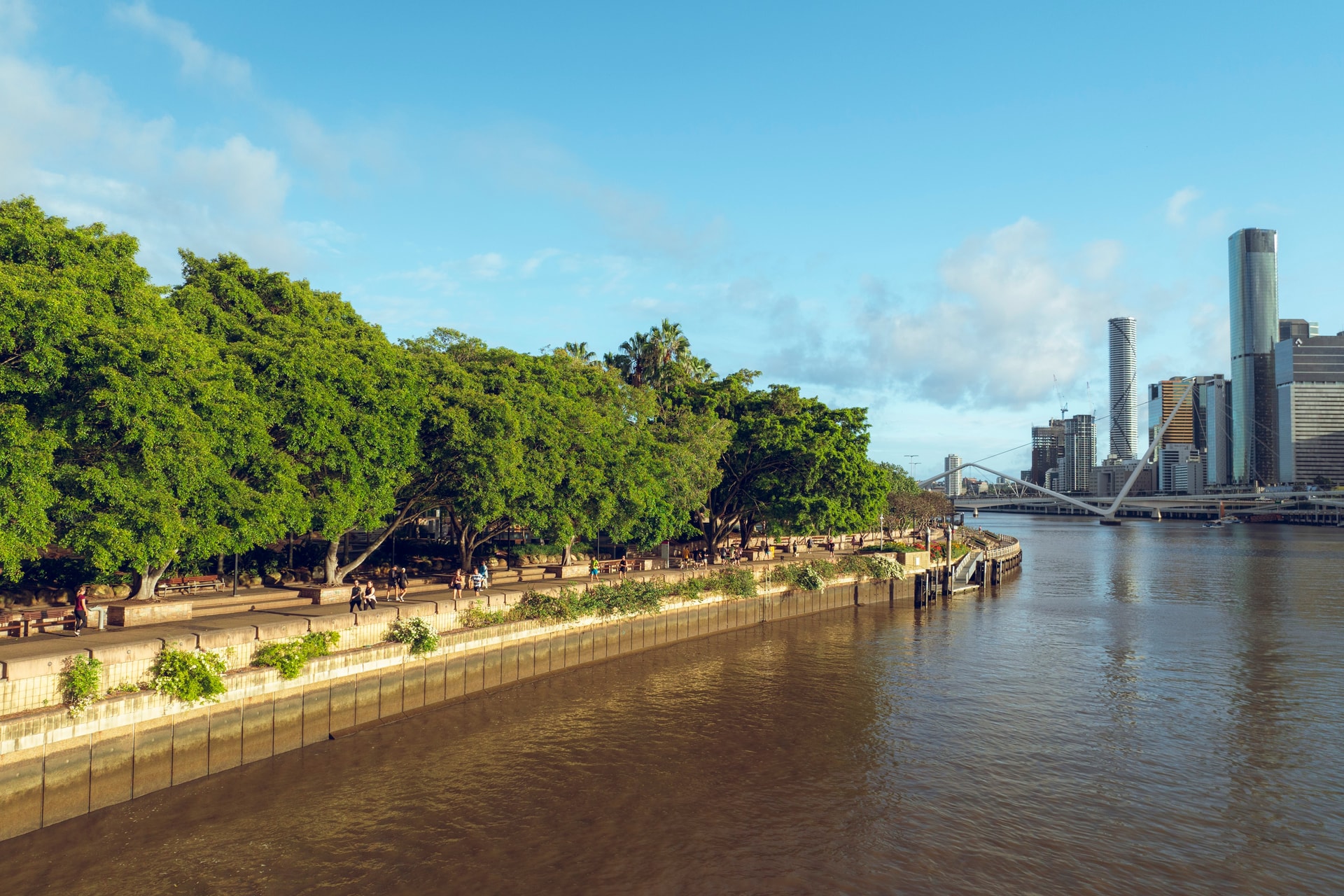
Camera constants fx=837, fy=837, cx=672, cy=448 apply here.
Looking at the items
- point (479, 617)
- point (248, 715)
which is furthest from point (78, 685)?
point (479, 617)

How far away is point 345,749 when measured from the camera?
26.1 meters

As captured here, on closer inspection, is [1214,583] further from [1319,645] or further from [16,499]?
[16,499]

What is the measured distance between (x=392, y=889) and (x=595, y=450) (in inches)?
1067

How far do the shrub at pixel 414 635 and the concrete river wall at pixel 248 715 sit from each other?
284 mm

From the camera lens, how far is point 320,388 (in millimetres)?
31328

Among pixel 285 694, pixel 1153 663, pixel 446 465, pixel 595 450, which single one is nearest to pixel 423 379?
pixel 446 465

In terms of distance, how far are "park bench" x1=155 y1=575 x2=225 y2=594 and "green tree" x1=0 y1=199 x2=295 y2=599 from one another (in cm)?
377

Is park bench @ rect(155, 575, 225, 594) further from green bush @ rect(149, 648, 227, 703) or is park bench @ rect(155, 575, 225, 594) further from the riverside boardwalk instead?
green bush @ rect(149, 648, 227, 703)

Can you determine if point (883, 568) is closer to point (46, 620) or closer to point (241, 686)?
point (241, 686)

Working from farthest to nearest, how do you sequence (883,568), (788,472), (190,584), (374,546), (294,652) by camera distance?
(883,568) < (788,472) < (374,546) < (190,584) < (294,652)

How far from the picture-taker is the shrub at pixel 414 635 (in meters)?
30.1

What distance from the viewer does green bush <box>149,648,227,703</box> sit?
2269cm

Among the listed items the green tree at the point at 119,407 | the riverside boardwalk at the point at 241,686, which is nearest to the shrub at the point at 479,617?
the riverside boardwalk at the point at 241,686

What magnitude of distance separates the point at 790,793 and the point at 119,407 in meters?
22.3
